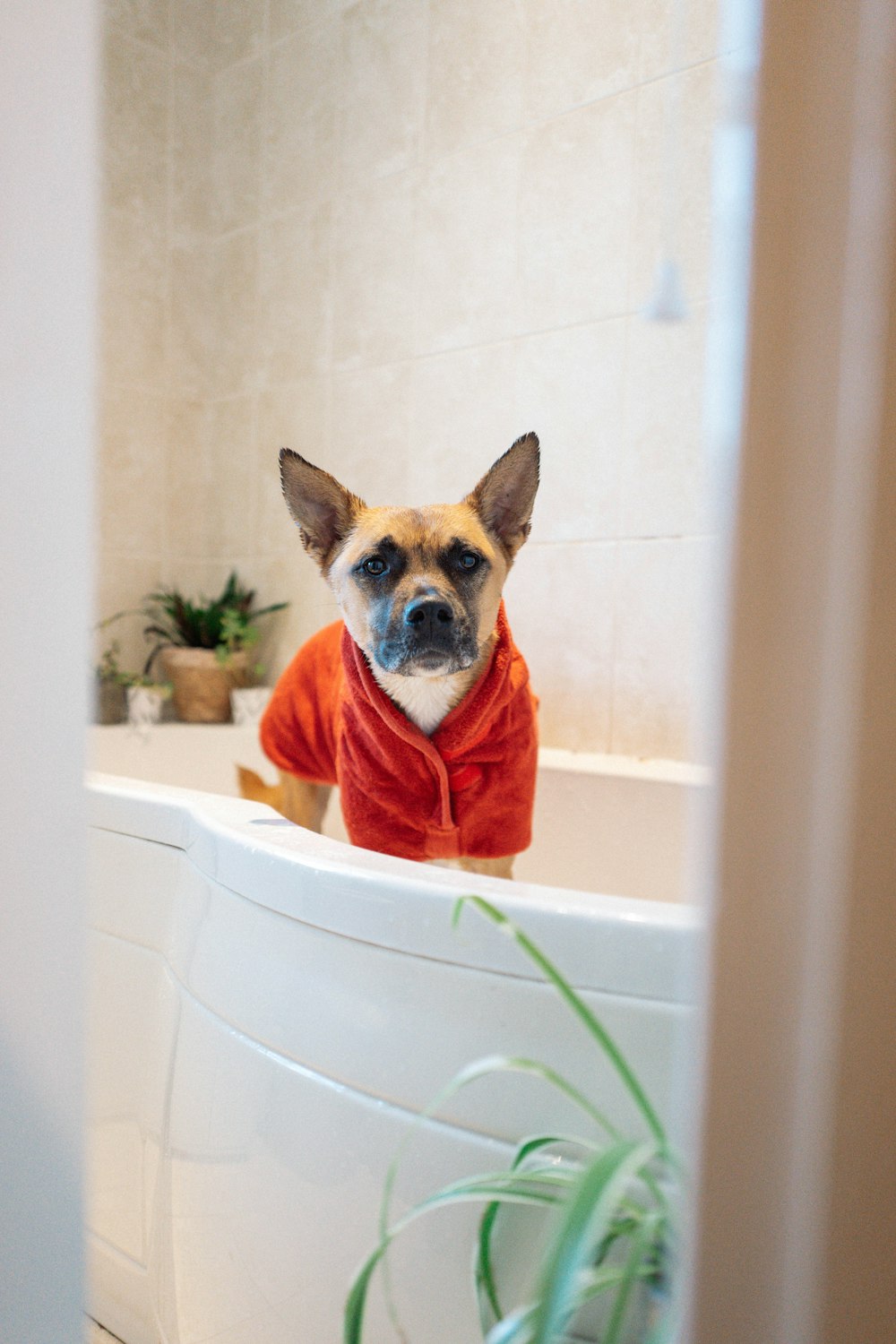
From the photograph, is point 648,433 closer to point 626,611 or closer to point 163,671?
point 626,611

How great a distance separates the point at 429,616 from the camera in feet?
3.37

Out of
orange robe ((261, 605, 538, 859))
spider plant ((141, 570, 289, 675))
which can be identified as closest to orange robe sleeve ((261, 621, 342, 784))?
orange robe ((261, 605, 538, 859))

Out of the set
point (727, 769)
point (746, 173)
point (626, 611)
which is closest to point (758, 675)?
point (727, 769)

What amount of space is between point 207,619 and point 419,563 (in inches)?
48.2

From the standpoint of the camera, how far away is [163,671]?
2.22 metres

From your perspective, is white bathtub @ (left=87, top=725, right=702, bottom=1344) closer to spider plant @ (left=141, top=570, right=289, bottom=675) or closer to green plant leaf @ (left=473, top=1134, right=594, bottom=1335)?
green plant leaf @ (left=473, top=1134, right=594, bottom=1335)

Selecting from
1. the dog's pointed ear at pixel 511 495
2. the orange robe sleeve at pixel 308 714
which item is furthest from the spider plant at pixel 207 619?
the dog's pointed ear at pixel 511 495

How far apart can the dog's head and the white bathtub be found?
0.93ft

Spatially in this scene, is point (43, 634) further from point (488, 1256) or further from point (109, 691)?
point (109, 691)

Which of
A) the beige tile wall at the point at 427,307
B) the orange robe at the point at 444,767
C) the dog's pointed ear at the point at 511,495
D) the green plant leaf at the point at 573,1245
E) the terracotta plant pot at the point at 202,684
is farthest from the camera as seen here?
the terracotta plant pot at the point at 202,684

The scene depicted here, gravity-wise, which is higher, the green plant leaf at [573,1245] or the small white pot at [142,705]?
the small white pot at [142,705]

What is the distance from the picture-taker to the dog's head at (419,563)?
101 cm

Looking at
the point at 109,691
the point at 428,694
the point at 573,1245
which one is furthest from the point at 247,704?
the point at 573,1245

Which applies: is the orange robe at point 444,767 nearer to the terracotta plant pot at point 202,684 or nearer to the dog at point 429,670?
the dog at point 429,670
